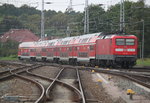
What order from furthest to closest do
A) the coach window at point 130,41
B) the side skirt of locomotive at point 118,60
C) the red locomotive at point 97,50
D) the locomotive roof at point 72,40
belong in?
1. the locomotive roof at point 72,40
2. the coach window at point 130,41
3. the red locomotive at point 97,50
4. the side skirt of locomotive at point 118,60

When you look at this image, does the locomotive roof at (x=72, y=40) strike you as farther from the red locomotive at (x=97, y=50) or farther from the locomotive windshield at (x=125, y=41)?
the locomotive windshield at (x=125, y=41)

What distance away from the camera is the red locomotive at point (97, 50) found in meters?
25.1

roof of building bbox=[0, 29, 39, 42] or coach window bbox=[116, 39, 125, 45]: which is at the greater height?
roof of building bbox=[0, 29, 39, 42]

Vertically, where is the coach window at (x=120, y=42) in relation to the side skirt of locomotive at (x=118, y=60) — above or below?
above

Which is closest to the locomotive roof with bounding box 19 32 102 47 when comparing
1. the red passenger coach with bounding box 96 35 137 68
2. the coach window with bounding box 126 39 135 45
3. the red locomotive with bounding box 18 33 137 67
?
the red locomotive with bounding box 18 33 137 67

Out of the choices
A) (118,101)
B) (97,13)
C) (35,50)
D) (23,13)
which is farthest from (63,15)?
(118,101)

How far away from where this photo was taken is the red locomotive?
82.5ft

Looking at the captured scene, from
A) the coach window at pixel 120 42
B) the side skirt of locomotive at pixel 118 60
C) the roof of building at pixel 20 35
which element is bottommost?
the side skirt of locomotive at pixel 118 60

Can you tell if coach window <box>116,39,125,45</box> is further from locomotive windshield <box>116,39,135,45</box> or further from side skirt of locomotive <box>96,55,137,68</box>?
side skirt of locomotive <box>96,55,137,68</box>

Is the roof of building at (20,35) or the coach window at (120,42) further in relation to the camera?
the roof of building at (20,35)

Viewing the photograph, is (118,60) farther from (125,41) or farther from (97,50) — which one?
(97,50)

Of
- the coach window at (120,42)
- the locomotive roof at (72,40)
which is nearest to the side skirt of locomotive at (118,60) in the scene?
the coach window at (120,42)

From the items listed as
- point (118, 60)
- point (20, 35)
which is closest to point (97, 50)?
point (118, 60)

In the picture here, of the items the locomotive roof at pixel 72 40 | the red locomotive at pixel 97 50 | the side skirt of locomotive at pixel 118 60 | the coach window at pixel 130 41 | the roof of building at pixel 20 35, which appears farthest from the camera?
the roof of building at pixel 20 35
